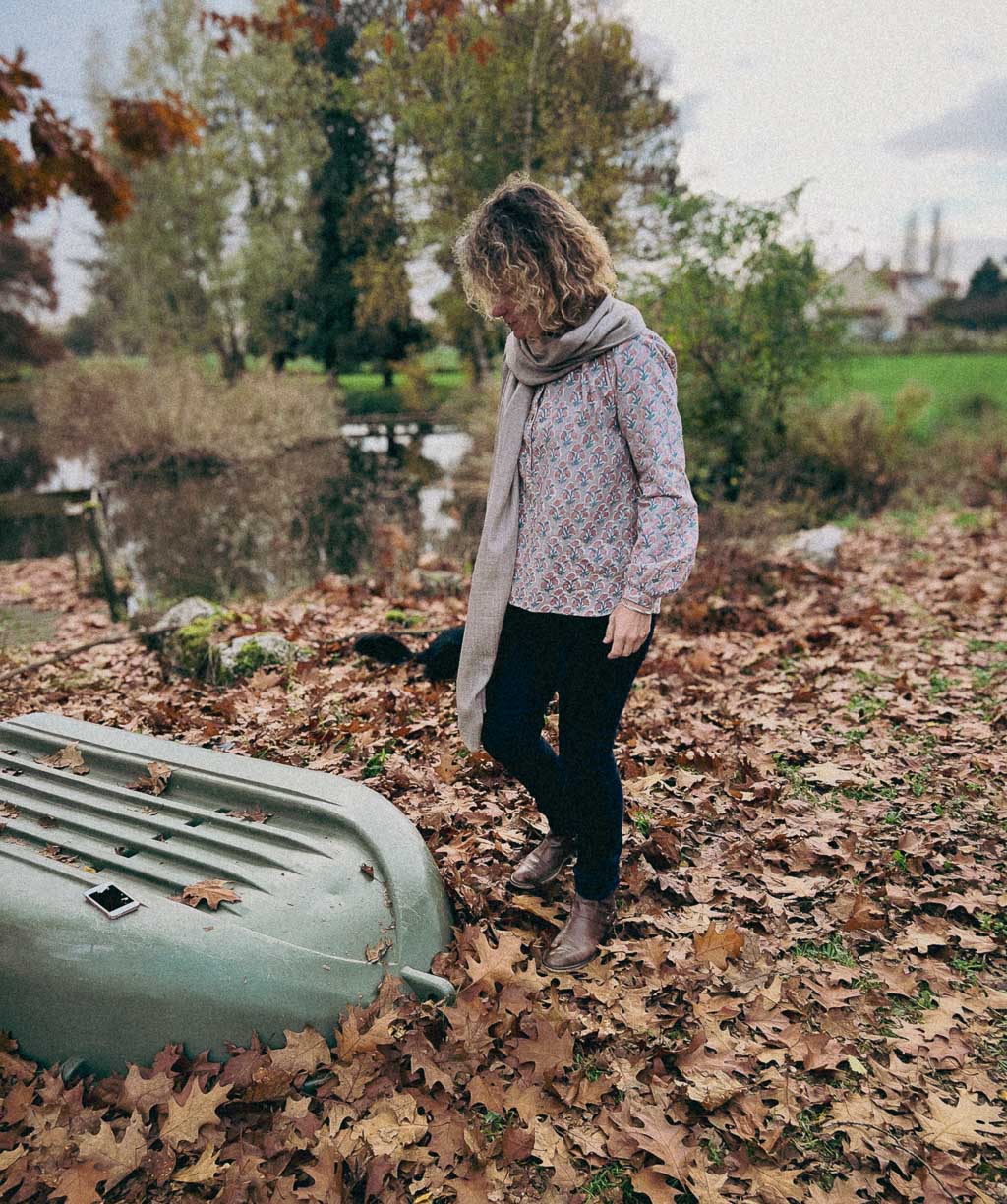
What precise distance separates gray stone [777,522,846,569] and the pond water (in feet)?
12.5

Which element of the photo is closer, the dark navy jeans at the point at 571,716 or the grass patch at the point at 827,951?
the dark navy jeans at the point at 571,716

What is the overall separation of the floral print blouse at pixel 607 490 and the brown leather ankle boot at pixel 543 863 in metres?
1.04

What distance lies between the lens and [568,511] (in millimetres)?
2383

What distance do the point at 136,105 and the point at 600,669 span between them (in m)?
5.55

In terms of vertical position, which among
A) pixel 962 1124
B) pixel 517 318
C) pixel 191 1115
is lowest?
pixel 962 1124

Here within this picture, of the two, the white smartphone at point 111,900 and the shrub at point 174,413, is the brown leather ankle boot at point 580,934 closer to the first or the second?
the white smartphone at point 111,900

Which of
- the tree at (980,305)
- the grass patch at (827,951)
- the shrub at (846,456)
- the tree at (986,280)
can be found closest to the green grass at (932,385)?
the shrub at (846,456)

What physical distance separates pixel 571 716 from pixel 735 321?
28.6ft

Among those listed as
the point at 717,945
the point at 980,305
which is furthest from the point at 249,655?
the point at 980,305

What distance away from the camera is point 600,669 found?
2.39 meters

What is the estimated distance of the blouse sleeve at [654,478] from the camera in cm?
224

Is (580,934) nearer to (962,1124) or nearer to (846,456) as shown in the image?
(962,1124)

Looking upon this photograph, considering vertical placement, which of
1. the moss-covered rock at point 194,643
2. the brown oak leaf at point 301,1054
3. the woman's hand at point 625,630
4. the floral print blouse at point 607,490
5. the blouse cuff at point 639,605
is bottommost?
the brown oak leaf at point 301,1054

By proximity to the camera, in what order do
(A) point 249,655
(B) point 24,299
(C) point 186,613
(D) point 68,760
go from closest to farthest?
(D) point 68,760 → (A) point 249,655 → (C) point 186,613 → (B) point 24,299
